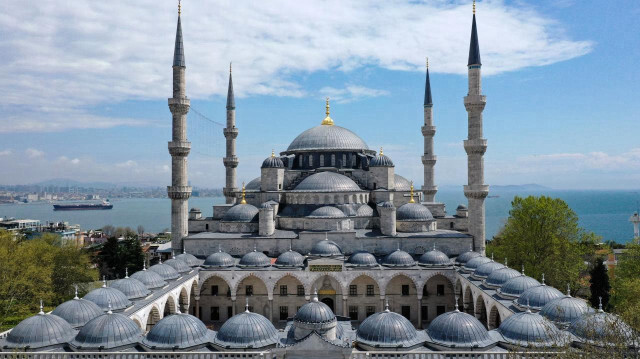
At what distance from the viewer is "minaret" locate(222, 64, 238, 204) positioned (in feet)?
131

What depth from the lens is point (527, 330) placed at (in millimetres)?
14172

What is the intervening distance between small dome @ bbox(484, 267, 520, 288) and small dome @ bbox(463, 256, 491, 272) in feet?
8.78

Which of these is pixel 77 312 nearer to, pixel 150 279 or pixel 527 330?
pixel 150 279

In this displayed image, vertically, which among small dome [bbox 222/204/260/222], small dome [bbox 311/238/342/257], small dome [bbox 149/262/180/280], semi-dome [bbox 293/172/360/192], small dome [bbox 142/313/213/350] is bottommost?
small dome [bbox 142/313/213/350]

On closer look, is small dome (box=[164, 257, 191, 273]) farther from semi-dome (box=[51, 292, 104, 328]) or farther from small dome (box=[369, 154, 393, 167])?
small dome (box=[369, 154, 393, 167])

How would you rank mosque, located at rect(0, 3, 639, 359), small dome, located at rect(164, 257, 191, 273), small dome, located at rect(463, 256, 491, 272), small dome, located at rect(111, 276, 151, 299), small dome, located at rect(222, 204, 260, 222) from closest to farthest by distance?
mosque, located at rect(0, 3, 639, 359) < small dome, located at rect(111, 276, 151, 299) < small dome, located at rect(463, 256, 491, 272) < small dome, located at rect(164, 257, 191, 273) < small dome, located at rect(222, 204, 260, 222)

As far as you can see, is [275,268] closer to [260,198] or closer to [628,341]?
[260,198]

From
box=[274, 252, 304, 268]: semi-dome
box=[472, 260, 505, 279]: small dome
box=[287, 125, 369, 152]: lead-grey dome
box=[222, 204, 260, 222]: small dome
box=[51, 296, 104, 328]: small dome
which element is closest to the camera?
box=[51, 296, 104, 328]: small dome

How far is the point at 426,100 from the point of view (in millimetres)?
41312

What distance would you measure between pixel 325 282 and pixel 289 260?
7.77 ft

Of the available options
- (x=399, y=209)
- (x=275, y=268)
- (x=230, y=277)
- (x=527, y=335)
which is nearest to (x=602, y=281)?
(x=399, y=209)

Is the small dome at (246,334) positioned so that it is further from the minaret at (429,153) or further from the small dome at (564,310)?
the minaret at (429,153)

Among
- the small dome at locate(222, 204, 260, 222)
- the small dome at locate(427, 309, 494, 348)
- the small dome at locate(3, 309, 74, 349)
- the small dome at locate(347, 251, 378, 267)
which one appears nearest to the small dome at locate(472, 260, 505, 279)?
the small dome at locate(347, 251, 378, 267)

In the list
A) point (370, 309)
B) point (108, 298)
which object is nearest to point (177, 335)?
point (108, 298)
